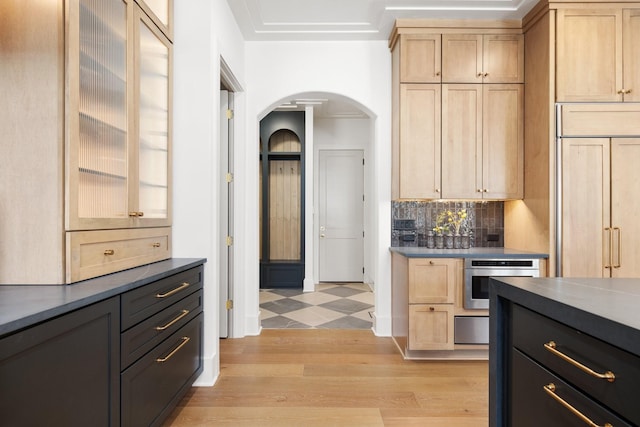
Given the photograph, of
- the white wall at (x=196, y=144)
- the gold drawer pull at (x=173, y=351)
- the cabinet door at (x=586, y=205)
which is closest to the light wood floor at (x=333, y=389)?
the white wall at (x=196, y=144)

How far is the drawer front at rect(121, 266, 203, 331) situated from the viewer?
1549 mm

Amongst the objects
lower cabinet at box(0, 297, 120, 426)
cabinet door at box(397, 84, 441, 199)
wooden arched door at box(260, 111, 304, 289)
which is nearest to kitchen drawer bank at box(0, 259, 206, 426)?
lower cabinet at box(0, 297, 120, 426)

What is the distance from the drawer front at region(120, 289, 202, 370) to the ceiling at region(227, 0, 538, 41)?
247 cm

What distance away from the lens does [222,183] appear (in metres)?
3.47

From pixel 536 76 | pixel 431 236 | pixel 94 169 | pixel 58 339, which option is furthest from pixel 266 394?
pixel 536 76

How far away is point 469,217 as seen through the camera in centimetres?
369

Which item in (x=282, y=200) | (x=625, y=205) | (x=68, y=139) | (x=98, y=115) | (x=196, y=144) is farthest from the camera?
(x=282, y=200)

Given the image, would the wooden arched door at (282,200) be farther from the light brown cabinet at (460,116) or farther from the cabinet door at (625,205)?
the cabinet door at (625,205)

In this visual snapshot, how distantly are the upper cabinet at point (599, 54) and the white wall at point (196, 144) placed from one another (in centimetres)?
278

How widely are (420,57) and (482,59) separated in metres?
0.57

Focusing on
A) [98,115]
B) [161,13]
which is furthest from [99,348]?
[161,13]

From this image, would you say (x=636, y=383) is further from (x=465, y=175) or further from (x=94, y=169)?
(x=465, y=175)

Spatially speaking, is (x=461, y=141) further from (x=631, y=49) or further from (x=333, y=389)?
(x=333, y=389)

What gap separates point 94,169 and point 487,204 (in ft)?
11.3
